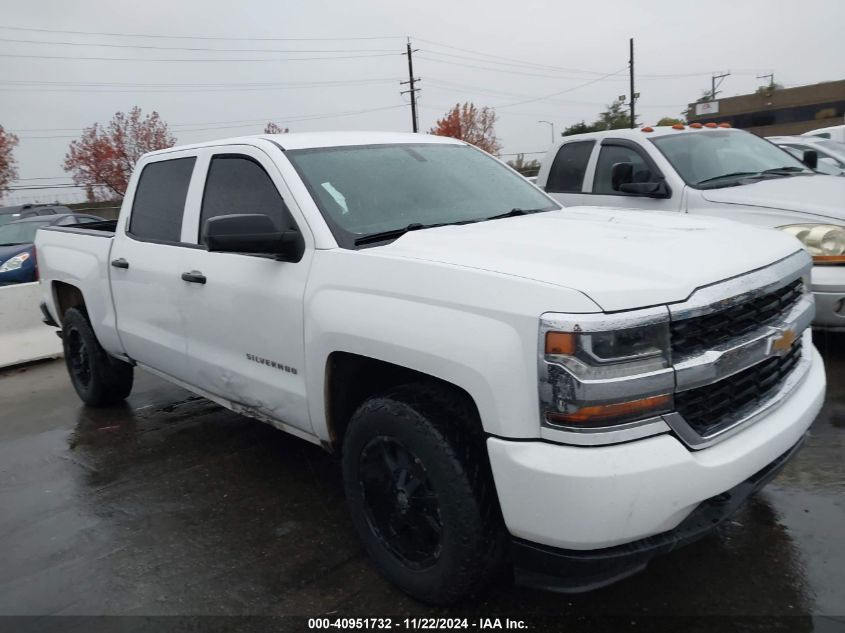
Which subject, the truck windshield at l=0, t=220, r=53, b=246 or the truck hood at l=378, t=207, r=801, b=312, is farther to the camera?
the truck windshield at l=0, t=220, r=53, b=246

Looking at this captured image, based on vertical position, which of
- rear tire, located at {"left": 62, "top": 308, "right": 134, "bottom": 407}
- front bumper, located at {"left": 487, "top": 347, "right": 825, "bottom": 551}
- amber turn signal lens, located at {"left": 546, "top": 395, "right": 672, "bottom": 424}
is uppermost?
amber turn signal lens, located at {"left": 546, "top": 395, "right": 672, "bottom": 424}

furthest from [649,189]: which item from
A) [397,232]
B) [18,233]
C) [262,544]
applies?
Answer: [18,233]

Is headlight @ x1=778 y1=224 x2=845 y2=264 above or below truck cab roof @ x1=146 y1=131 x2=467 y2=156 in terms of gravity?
below

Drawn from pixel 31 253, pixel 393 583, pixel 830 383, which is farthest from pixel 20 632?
pixel 31 253

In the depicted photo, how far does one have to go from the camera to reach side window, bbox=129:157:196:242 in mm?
4172

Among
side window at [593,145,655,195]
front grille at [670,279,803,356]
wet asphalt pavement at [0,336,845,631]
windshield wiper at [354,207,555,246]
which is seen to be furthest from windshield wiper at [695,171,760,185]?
front grille at [670,279,803,356]

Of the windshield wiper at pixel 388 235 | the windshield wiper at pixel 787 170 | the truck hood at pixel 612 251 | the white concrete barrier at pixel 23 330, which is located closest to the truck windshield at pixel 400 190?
the windshield wiper at pixel 388 235

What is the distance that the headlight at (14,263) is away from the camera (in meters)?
10.2

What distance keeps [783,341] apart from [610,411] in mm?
908

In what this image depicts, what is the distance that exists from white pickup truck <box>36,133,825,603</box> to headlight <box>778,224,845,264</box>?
6.48ft

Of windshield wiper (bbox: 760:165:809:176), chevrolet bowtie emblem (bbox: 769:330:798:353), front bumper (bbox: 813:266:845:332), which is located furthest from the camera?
windshield wiper (bbox: 760:165:809:176)

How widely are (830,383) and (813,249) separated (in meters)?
0.92

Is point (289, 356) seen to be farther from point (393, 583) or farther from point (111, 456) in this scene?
point (111, 456)

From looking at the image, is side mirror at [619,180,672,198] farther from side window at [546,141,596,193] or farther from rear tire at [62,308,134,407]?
rear tire at [62,308,134,407]
